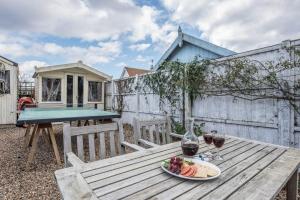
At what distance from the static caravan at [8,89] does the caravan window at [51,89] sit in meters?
1.00

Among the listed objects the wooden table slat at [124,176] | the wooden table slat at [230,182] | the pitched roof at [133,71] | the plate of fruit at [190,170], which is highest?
the pitched roof at [133,71]

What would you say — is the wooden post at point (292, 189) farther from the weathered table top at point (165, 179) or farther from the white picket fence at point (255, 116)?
the white picket fence at point (255, 116)

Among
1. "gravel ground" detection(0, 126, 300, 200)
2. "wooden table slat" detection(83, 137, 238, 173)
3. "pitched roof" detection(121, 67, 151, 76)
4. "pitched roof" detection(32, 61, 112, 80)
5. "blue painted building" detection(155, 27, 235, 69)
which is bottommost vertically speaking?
"gravel ground" detection(0, 126, 300, 200)

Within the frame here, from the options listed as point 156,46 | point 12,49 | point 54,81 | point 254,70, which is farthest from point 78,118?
point 12,49

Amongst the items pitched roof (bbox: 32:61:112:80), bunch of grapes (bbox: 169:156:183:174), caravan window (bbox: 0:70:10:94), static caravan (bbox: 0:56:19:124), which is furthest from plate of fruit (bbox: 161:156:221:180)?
caravan window (bbox: 0:70:10:94)

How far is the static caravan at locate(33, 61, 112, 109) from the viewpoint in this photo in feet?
25.5

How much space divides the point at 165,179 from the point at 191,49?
6.62m

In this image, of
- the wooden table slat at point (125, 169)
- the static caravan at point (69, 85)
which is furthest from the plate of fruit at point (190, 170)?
the static caravan at point (69, 85)

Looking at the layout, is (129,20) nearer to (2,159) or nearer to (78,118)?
(78,118)

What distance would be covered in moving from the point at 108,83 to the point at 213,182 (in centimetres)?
874

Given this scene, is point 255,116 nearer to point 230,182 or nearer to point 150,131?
point 150,131

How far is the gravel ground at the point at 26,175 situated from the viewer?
7.88 feet

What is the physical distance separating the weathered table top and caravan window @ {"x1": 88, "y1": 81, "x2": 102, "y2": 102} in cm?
817

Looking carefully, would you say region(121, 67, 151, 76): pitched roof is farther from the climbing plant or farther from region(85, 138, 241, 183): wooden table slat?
region(85, 138, 241, 183): wooden table slat
